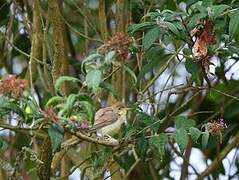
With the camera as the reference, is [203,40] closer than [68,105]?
No

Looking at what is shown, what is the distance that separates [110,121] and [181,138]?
14.3 inches

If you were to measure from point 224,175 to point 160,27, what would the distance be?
1.64m

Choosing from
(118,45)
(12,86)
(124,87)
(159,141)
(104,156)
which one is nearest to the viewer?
(12,86)

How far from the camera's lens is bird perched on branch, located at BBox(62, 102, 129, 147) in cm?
205

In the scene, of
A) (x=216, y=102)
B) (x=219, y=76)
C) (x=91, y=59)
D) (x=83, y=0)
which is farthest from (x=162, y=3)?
(x=91, y=59)

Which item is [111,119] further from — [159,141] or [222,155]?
[222,155]

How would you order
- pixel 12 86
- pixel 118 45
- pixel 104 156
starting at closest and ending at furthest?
pixel 12 86 → pixel 118 45 → pixel 104 156

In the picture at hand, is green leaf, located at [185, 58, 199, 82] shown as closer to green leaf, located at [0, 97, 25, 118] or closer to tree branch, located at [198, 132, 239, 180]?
green leaf, located at [0, 97, 25, 118]

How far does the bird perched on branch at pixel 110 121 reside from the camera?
205 centimetres

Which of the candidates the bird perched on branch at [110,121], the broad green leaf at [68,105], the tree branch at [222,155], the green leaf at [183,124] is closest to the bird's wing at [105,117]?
the bird perched on branch at [110,121]

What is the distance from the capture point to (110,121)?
2.11m

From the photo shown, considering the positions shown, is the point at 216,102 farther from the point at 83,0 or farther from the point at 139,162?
the point at 83,0

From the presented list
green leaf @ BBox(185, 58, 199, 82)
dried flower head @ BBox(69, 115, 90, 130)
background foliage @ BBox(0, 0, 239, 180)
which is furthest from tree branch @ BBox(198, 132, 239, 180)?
dried flower head @ BBox(69, 115, 90, 130)

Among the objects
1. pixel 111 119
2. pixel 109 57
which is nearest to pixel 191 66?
pixel 111 119
